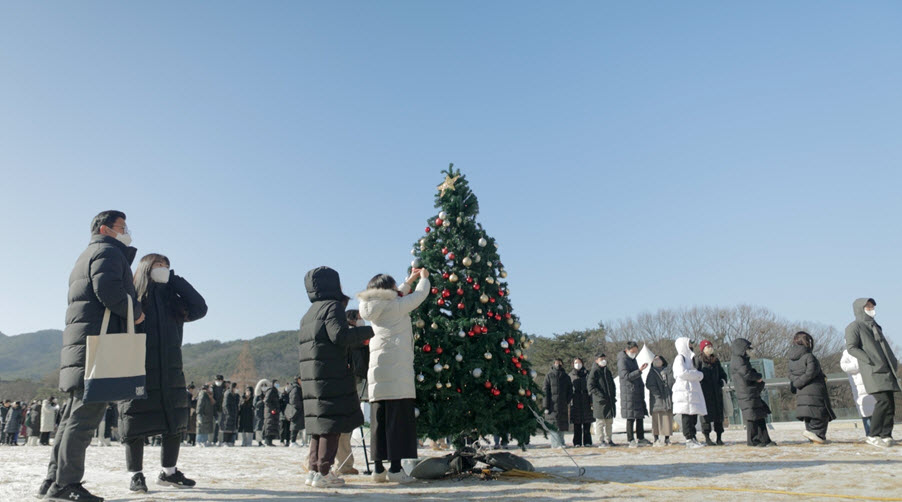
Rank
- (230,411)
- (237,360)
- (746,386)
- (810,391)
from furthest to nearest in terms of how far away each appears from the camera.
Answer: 1. (237,360)
2. (230,411)
3. (746,386)
4. (810,391)

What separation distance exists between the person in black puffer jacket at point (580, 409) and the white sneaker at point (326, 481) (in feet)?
26.8

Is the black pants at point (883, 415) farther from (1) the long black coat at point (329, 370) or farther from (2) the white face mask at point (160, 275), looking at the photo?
(2) the white face mask at point (160, 275)

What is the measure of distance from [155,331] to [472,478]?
3226mm

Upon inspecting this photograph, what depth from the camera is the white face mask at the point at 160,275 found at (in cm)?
582

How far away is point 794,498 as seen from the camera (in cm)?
463

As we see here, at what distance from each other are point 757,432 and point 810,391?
101cm

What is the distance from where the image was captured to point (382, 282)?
21.3 feet

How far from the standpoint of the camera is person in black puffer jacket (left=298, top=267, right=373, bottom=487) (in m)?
6.00

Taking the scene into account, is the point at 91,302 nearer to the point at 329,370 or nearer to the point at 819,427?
the point at 329,370

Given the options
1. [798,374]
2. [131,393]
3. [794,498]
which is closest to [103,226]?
[131,393]

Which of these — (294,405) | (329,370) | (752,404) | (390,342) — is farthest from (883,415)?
(294,405)

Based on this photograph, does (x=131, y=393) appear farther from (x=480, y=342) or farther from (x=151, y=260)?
(x=480, y=342)

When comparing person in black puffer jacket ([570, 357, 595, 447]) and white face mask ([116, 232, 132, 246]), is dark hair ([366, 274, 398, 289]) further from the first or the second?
person in black puffer jacket ([570, 357, 595, 447])

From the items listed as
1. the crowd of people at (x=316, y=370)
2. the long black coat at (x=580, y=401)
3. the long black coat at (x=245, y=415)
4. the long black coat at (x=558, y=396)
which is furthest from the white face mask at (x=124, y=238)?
the long black coat at (x=245, y=415)
